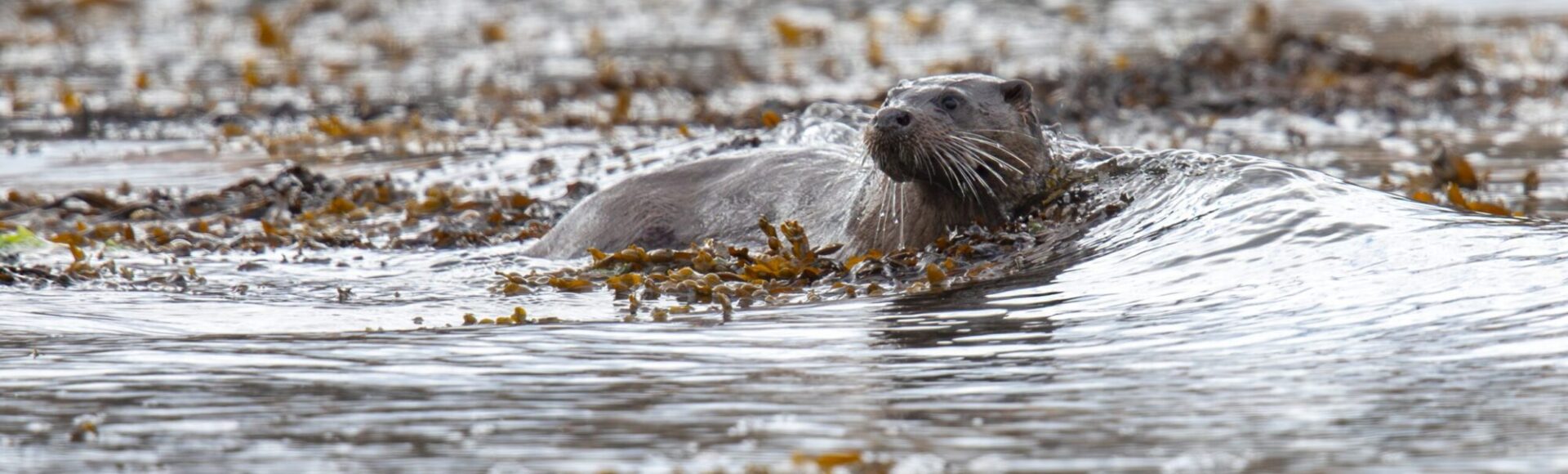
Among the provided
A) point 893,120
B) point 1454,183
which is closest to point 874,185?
point 893,120

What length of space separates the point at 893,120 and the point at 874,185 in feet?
2.04

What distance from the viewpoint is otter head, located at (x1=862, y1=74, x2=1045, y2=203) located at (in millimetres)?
5129

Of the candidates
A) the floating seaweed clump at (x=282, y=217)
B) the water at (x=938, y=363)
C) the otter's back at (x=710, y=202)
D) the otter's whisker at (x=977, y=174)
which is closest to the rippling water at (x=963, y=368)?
the water at (x=938, y=363)

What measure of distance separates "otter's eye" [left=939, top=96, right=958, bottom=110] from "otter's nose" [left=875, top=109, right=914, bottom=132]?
0.27 metres

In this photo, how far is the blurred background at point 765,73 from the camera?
33.6ft

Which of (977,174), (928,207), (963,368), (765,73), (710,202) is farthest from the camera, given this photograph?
(765,73)

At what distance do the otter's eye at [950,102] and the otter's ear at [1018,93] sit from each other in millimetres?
237

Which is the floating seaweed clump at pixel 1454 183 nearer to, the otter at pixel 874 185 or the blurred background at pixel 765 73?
the blurred background at pixel 765 73

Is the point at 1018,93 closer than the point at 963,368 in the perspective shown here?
No

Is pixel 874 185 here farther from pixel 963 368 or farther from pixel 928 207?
pixel 963 368

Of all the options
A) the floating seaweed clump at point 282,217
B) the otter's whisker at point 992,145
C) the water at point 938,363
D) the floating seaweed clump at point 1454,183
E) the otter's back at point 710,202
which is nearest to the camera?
the water at point 938,363

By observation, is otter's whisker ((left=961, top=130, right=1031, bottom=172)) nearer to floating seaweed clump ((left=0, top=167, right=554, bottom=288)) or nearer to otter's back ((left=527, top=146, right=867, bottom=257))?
otter's back ((left=527, top=146, right=867, bottom=257))

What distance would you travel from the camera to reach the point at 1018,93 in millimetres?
5586

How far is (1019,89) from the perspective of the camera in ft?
18.3
